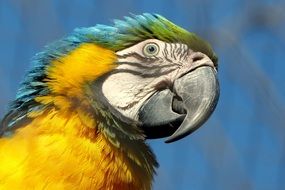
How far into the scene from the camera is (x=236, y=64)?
108 cm

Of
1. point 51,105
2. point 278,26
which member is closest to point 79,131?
point 51,105

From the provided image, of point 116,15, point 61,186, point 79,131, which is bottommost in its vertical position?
point 61,186

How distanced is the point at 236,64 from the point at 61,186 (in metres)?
0.43

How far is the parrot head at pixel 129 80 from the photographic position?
1.36 meters

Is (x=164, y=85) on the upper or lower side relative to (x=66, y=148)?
upper

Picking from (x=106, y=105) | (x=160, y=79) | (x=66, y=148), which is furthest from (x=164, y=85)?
(x=66, y=148)

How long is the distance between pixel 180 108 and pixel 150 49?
0.19 meters

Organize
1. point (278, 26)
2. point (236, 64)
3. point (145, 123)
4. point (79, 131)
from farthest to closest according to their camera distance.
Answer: point (145, 123) → point (79, 131) → point (278, 26) → point (236, 64)

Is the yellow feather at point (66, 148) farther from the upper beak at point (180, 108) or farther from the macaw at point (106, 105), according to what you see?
the upper beak at point (180, 108)

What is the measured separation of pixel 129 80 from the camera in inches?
57.7

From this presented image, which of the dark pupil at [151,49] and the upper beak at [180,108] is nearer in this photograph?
the upper beak at [180,108]

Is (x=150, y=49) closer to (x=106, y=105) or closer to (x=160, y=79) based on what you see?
(x=160, y=79)

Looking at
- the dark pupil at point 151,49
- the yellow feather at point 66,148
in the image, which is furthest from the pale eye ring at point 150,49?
the yellow feather at point 66,148

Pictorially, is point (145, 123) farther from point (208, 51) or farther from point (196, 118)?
point (208, 51)
